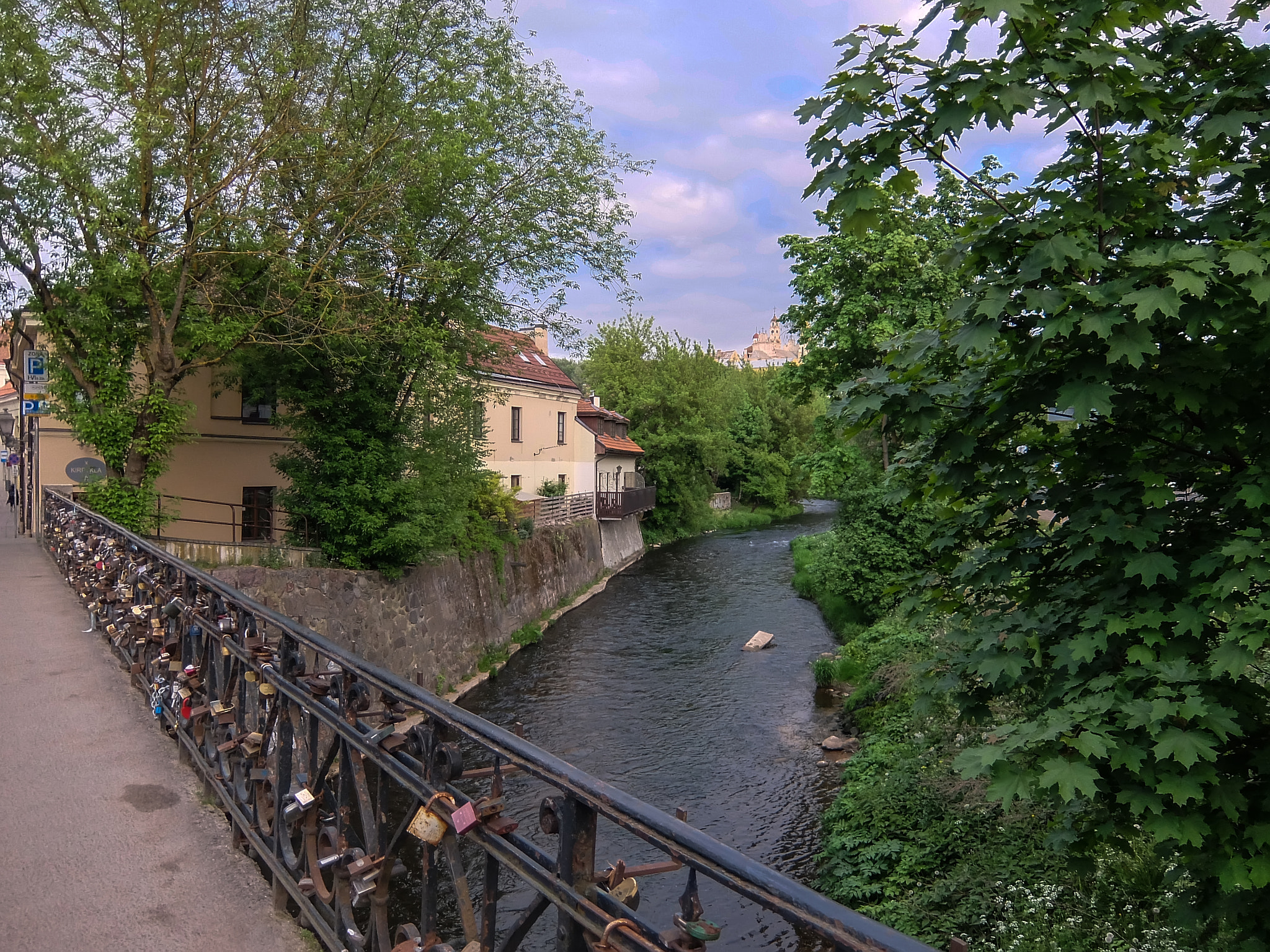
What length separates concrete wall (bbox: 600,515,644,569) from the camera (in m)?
35.0

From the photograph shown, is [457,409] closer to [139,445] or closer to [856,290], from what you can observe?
[139,445]

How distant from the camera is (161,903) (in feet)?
11.7

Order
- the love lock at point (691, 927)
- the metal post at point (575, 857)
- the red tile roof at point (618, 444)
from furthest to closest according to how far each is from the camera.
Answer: the red tile roof at point (618, 444), the metal post at point (575, 857), the love lock at point (691, 927)

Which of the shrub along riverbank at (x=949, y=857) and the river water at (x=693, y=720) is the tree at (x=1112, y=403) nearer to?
the shrub along riverbank at (x=949, y=857)

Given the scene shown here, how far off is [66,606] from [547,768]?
9742 mm

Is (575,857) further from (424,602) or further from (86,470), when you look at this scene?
(424,602)

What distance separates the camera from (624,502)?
37.0 m

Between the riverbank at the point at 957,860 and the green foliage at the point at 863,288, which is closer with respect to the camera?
the riverbank at the point at 957,860

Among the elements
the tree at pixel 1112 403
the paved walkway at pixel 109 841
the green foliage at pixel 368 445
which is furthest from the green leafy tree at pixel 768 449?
the tree at pixel 1112 403

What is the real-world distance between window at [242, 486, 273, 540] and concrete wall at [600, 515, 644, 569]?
1477cm

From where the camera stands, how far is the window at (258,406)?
18609mm

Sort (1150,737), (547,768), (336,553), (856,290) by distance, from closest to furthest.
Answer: (547,768) < (1150,737) < (336,553) < (856,290)

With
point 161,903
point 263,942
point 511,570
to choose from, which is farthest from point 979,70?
point 511,570

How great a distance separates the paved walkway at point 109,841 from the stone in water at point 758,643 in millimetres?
16572
